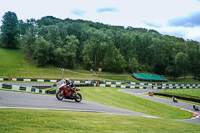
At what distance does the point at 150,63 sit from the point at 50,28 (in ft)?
182

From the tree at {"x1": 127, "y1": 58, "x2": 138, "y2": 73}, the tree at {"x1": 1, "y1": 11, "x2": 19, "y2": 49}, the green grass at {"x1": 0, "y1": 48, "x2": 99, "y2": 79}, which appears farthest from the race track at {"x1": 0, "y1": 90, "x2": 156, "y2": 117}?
the tree at {"x1": 1, "y1": 11, "x2": 19, "y2": 49}

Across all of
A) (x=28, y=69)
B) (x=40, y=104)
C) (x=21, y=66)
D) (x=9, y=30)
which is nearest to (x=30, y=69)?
(x=28, y=69)

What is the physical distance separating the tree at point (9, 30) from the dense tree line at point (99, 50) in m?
0.91

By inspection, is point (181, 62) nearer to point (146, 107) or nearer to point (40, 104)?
point (146, 107)

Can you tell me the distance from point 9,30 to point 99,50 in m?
38.5

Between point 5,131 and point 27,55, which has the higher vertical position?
point 27,55

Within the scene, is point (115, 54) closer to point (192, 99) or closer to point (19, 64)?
point (19, 64)

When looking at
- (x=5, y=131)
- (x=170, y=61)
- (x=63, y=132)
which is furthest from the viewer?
(x=170, y=61)

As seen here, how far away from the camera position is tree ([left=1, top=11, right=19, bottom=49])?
267 ft

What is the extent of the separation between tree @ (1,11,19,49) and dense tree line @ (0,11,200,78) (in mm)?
912

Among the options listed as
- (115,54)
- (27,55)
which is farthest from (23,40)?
(115,54)

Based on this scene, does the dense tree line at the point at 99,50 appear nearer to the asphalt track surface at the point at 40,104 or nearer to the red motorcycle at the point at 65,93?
the red motorcycle at the point at 65,93

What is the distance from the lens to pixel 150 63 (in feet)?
344

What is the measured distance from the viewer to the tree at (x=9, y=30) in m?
81.5
